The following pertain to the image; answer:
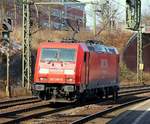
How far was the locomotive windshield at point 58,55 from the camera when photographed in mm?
25812

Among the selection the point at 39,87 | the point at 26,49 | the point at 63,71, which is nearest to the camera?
the point at 39,87

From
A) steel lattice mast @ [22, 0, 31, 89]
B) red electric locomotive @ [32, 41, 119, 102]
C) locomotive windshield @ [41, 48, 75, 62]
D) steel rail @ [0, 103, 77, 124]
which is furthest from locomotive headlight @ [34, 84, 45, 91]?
steel lattice mast @ [22, 0, 31, 89]

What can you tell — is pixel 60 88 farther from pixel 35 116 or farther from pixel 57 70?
pixel 35 116

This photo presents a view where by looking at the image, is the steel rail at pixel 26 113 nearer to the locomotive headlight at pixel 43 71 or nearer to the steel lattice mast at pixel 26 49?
the locomotive headlight at pixel 43 71

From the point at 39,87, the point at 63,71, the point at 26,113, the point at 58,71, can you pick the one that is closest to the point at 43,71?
the point at 58,71

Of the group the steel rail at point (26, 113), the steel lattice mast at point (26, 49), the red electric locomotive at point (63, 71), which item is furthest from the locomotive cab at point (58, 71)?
the steel lattice mast at point (26, 49)

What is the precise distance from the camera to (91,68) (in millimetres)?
27484

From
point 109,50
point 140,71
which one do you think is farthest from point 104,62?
point 140,71

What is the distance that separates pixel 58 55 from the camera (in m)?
26.0

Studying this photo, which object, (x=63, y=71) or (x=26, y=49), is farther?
(x=26, y=49)

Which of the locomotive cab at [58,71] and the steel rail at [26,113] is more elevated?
the locomotive cab at [58,71]

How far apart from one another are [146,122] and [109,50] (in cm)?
1296

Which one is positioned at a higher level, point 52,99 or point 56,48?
point 56,48

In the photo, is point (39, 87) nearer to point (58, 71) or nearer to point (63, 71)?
point (58, 71)
